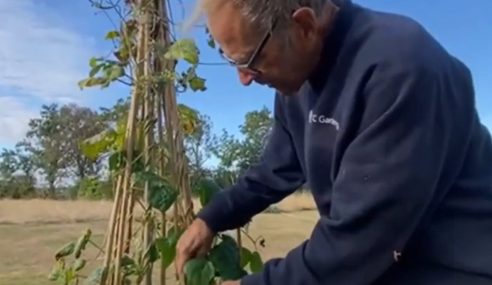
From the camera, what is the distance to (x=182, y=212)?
1.24 m

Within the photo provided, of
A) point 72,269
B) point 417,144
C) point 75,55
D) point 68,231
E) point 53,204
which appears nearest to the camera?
point 417,144

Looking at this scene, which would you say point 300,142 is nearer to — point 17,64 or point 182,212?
point 182,212

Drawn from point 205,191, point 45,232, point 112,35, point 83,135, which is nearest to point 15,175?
point 45,232

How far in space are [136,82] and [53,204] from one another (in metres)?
1.37

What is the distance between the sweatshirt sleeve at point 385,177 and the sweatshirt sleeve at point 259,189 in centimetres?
29

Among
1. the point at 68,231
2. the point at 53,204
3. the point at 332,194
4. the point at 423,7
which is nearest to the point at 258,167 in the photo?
the point at 332,194

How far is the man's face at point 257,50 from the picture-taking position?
723mm

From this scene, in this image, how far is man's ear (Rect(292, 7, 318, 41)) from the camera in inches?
28.5

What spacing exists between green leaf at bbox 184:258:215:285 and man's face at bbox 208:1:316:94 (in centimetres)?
41

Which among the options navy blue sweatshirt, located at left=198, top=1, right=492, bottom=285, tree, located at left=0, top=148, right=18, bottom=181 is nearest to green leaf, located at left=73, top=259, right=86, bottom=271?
navy blue sweatshirt, located at left=198, top=1, right=492, bottom=285

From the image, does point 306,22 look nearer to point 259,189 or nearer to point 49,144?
point 259,189

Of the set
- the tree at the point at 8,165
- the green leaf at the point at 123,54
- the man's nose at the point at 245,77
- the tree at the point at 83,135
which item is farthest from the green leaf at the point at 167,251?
the tree at the point at 8,165

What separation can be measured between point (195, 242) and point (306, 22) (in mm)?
467

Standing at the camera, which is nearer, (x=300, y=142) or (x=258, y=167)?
(x=300, y=142)
